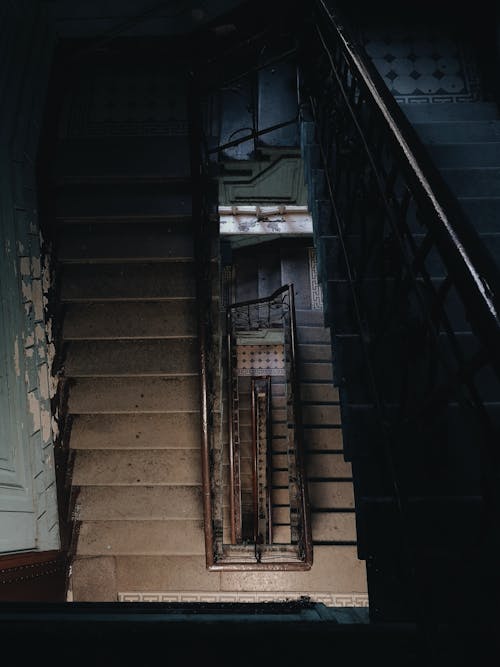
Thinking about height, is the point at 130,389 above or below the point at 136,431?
above

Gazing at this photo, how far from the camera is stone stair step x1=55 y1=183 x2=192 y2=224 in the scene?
4031 millimetres

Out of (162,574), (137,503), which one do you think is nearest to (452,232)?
(137,503)

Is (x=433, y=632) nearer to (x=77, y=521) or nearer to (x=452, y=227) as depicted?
(x=452, y=227)

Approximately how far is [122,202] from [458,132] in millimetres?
3114

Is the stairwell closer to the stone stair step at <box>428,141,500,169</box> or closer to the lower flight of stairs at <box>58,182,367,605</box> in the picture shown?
the lower flight of stairs at <box>58,182,367,605</box>

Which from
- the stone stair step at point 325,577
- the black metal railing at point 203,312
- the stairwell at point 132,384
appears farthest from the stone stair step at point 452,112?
the stone stair step at point 325,577

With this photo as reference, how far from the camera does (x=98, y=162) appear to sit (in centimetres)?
432

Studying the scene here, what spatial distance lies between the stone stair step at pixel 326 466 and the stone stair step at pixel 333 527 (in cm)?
41

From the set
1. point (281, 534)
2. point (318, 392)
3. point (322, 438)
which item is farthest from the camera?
point (281, 534)

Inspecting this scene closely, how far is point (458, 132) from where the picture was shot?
12.0ft

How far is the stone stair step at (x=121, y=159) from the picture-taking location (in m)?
4.14

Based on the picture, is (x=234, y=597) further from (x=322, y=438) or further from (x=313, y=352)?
(x=313, y=352)

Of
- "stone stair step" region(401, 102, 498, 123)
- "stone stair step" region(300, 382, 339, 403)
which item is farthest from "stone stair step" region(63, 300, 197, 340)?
"stone stair step" region(401, 102, 498, 123)

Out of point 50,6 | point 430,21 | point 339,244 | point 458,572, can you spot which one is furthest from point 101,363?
point 430,21
